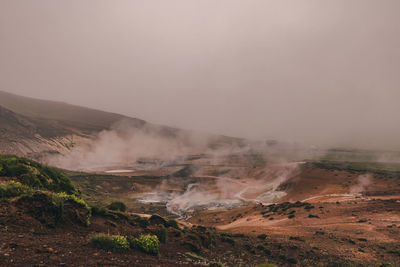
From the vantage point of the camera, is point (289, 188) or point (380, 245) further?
point (289, 188)

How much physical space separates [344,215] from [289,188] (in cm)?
3788

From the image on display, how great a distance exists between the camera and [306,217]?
32188 mm

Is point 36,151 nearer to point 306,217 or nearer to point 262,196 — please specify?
point 262,196

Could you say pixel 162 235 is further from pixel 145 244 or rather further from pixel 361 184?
pixel 361 184

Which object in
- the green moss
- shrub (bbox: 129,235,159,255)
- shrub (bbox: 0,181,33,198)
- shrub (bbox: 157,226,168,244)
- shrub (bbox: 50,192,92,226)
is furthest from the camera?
the green moss

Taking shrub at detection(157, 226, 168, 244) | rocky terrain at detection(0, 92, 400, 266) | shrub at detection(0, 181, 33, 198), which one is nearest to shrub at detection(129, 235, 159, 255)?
rocky terrain at detection(0, 92, 400, 266)

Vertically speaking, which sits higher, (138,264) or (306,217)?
(138,264)

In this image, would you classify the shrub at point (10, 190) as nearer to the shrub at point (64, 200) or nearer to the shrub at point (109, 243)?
the shrub at point (64, 200)

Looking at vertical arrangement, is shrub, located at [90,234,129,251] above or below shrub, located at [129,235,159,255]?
above

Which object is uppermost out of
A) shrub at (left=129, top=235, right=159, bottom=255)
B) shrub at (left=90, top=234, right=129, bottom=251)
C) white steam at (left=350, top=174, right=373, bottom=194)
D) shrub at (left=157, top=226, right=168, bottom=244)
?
shrub at (left=90, top=234, right=129, bottom=251)

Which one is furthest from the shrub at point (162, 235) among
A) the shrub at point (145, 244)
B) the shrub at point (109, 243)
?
the shrub at point (109, 243)

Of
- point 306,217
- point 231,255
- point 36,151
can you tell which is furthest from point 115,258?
point 36,151

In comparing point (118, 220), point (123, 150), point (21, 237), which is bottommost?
point (123, 150)

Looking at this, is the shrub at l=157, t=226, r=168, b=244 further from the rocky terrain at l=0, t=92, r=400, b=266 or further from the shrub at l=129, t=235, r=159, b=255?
the shrub at l=129, t=235, r=159, b=255
